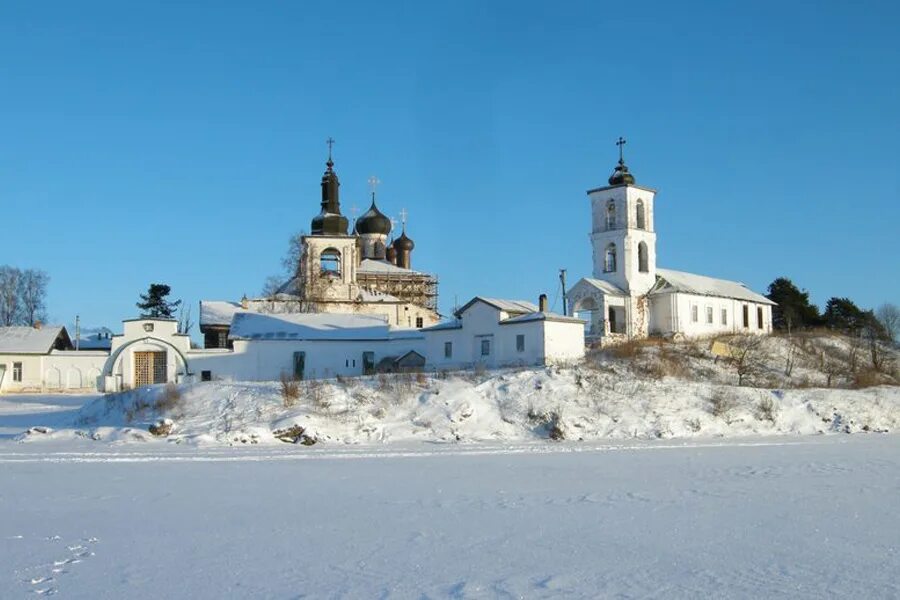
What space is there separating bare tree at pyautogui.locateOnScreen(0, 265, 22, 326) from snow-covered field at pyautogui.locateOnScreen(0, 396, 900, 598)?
51.1 metres

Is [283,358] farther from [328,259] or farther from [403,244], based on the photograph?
[403,244]

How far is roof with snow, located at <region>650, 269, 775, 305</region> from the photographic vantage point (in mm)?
47781

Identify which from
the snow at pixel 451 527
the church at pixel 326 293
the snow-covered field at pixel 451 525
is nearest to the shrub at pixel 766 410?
the snow-covered field at pixel 451 525

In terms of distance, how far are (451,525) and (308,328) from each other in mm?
33529

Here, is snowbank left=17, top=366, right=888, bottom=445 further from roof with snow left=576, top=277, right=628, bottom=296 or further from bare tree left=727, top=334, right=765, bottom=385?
roof with snow left=576, top=277, right=628, bottom=296

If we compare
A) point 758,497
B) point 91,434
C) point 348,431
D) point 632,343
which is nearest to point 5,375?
point 91,434

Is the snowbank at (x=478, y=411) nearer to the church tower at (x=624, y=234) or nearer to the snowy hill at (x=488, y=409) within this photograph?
the snowy hill at (x=488, y=409)

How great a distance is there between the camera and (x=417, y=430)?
92.3ft

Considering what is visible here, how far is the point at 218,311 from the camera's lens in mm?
56406

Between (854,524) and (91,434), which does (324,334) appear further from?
(854,524)

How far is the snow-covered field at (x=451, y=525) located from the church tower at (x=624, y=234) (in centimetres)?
2555

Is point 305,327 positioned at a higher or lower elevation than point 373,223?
lower

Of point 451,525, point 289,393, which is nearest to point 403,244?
point 289,393

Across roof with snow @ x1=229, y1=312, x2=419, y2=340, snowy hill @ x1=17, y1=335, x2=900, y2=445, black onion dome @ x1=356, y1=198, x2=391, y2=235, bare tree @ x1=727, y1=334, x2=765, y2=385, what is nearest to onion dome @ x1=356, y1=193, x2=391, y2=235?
black onion dome @ x1=356, y1=198, x2=391, y2=235
